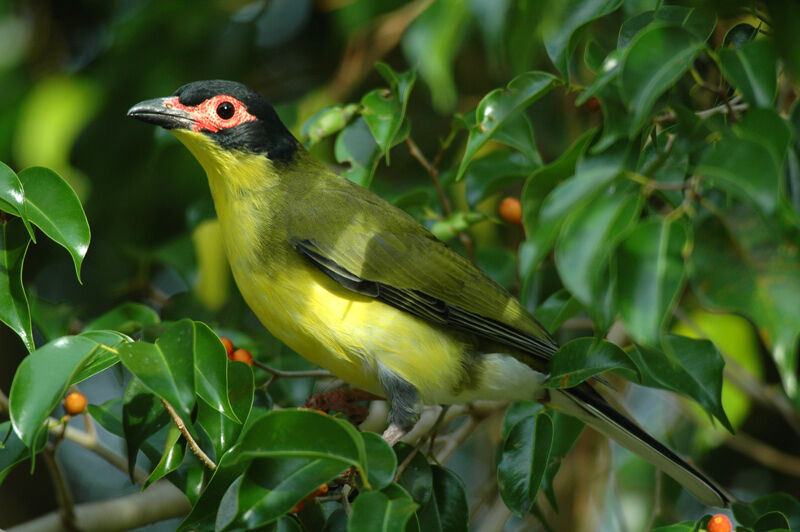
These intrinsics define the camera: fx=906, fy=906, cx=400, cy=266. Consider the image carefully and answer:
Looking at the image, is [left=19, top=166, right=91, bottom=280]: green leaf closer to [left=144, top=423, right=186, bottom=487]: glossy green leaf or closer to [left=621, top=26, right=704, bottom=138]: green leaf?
[left=144, top=423, right=186, bottom=487]: glossy green leaf

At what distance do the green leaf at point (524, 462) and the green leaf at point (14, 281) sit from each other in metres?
1.24

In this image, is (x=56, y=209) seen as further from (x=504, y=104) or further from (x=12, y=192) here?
(x=504, y=104)

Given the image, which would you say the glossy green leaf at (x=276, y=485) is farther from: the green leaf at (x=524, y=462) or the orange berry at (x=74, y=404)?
the orange berry at (x=74, y=404)

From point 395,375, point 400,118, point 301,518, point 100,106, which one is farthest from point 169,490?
point 100,106

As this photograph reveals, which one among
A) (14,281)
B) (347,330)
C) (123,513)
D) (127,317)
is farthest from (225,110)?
(123,513)

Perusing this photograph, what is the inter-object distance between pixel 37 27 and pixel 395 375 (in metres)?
3.56

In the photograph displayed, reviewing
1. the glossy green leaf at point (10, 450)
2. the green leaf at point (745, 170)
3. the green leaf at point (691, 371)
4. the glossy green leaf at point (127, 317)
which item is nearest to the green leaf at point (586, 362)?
the green leaf at point (691, 371)

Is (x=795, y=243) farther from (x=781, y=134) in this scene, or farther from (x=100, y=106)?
(x=100, y=106)

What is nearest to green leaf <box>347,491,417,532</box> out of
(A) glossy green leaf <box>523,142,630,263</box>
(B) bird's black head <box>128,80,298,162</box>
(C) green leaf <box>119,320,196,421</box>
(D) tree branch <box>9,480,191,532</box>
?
(C) green leaf <box>119,320,196,421</box>

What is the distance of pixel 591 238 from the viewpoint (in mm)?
1539

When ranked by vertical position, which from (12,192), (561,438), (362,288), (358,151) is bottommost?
(561,438)

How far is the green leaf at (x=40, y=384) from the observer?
1.75m

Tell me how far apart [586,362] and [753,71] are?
0.81 meters

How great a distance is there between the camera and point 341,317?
2.98m
